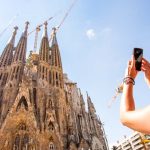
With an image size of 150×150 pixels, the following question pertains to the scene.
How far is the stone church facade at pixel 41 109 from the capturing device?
2560cm

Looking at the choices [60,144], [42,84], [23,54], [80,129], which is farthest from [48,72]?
[60,144]

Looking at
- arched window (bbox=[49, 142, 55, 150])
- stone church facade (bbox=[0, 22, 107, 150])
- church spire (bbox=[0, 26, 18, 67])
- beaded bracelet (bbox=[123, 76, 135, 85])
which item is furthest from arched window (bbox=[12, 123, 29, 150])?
beaded bracelet (bbox=[123, 76, 135, 85])

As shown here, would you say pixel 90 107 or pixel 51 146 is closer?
pixel 51 146

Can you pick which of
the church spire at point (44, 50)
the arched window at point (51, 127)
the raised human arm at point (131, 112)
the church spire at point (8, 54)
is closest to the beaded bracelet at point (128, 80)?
the raised human arm at point (131, 112)

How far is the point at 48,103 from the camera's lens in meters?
29.9

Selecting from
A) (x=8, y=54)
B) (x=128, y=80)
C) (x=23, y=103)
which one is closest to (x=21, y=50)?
(x=8, y=54)

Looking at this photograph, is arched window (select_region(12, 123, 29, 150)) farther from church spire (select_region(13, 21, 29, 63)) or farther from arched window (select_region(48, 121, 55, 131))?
church spire (select_region(13, 21, 29, 63))

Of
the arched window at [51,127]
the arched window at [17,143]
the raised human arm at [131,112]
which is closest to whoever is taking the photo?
the raised human arm at [131,112]

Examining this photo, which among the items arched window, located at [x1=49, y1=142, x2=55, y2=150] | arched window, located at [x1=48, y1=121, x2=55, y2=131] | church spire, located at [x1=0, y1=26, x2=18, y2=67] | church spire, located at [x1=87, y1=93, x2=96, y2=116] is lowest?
arched window, located at [x1=49, y1=142, x2=55, y2=150]

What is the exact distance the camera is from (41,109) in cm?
2919

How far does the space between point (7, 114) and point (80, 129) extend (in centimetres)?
1010

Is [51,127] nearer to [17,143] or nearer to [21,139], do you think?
[21,139]

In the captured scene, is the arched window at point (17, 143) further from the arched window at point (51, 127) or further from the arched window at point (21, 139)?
the arched window at point (51, 127)

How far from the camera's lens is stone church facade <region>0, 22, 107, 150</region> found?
25595 mm
